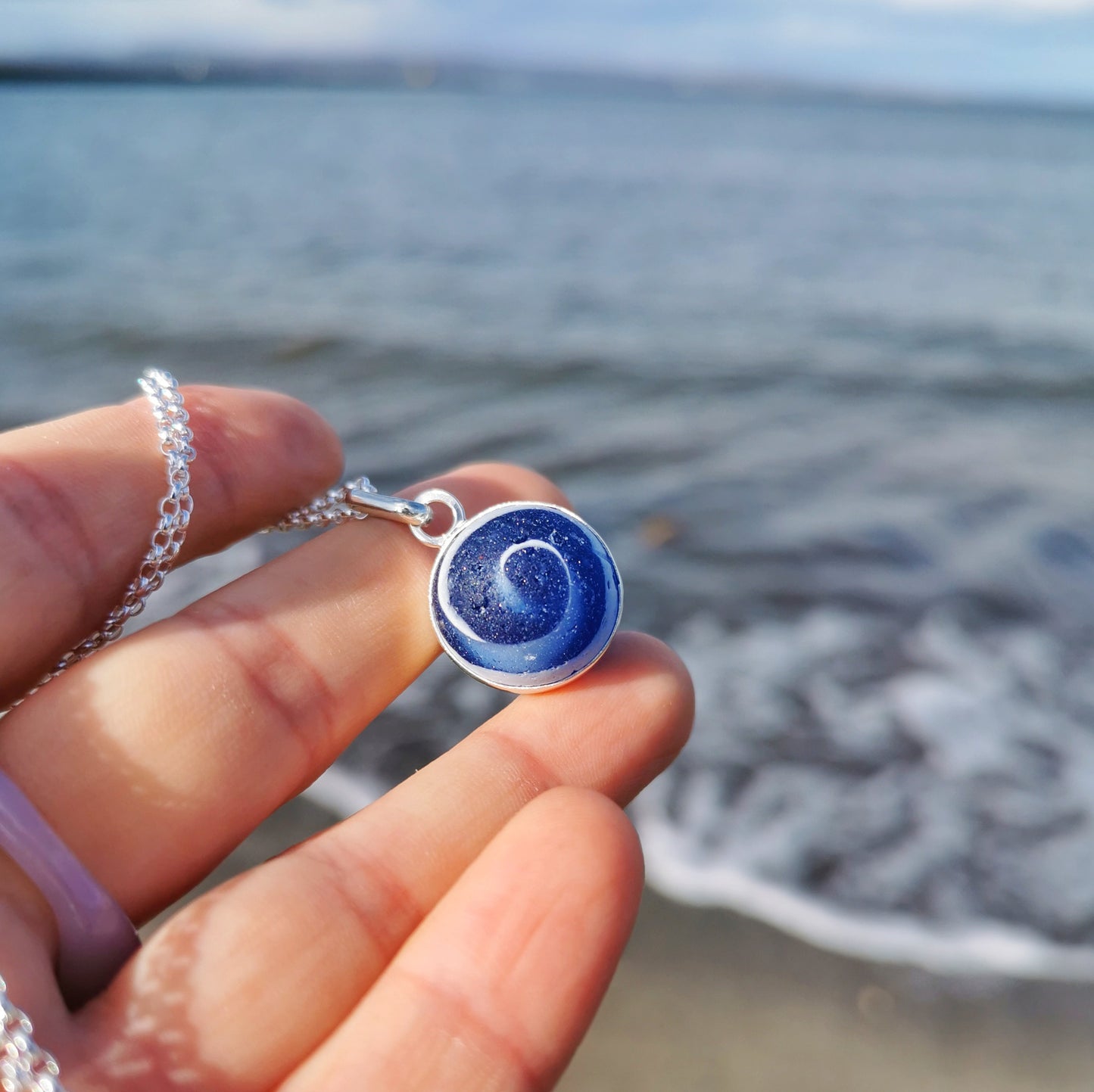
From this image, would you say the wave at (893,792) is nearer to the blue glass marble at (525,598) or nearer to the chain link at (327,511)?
the blue glass marble at (525,598)

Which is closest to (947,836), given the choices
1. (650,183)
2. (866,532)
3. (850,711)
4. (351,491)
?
(850,711)

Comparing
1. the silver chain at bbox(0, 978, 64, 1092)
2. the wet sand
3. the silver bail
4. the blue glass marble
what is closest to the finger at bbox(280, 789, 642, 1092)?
the silver chain at bbox(0, 978, 64, 1092)

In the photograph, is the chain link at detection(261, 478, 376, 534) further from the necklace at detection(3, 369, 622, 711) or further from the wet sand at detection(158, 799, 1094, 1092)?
the wet sand at detection(158, 799, 1094, 1092)

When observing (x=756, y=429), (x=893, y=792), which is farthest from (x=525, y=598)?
(x=756, y=429)

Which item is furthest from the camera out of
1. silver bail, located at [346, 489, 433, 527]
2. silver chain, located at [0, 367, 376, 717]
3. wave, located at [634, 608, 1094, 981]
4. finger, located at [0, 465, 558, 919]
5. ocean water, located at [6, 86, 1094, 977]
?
ocean water, located at [6, 86, 1094, 977]

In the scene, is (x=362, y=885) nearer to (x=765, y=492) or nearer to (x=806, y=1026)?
(x=806, y=1026)

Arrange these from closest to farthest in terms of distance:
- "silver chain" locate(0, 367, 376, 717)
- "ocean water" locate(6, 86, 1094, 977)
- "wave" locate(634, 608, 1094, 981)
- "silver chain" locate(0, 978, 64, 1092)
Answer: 1. "silver chain" locate(0, 978, 64, 1092)
2. "silver chain" locate(0, 367, 376, 717)
3. "wave" locate(634, 608, 1094, 981)
4. "ocean water" locate(6, 86, 1094, 977)

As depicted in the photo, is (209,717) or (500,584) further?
(500,584)
